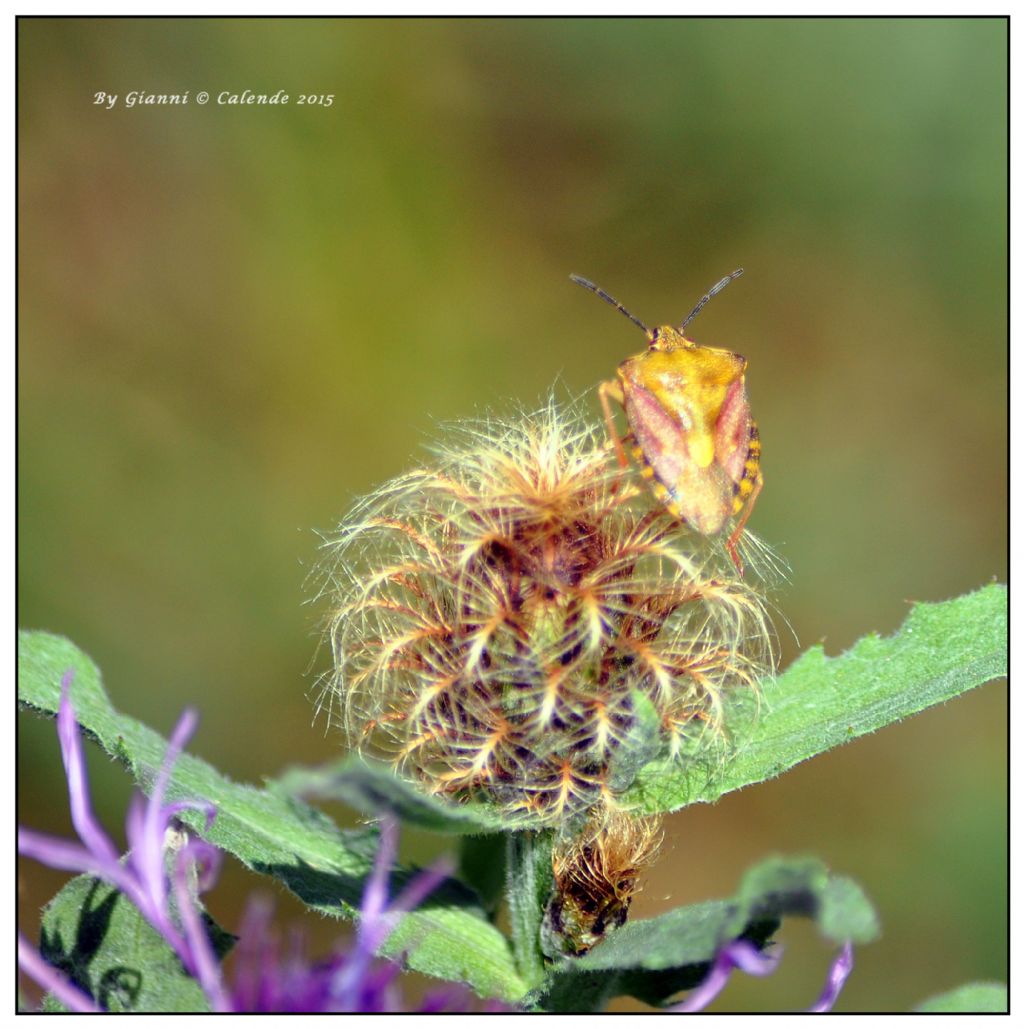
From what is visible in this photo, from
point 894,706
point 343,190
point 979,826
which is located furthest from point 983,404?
point 894,706

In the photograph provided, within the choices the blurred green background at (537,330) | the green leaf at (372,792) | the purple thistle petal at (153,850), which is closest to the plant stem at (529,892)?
the green leaf at (372,792)

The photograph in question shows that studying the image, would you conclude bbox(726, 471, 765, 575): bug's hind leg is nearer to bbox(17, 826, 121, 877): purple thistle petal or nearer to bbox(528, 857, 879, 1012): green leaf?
bbox(528, 857, 879, 1012): green leaf

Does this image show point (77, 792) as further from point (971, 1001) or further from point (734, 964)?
point (971, 1001)

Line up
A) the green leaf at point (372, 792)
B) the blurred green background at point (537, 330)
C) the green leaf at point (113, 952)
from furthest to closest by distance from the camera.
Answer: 1. the blurred green background at point (537, 330)
2. the green leaf at point (113, 952)
3. the green leaf at point (372, 792)

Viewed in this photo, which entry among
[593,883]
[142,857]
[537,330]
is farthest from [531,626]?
[537,330]

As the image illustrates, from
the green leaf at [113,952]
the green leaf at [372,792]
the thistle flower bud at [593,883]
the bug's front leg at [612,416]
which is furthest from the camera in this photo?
the bug's front leg at [612,416]

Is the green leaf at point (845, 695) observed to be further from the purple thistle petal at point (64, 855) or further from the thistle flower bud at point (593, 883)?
the purple thistle petal at point (64, 855)

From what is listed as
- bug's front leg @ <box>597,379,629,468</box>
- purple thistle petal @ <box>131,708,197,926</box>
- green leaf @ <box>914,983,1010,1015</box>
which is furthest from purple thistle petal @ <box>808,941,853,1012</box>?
purple thistle petal @ <box>131,708,197,926</box>
